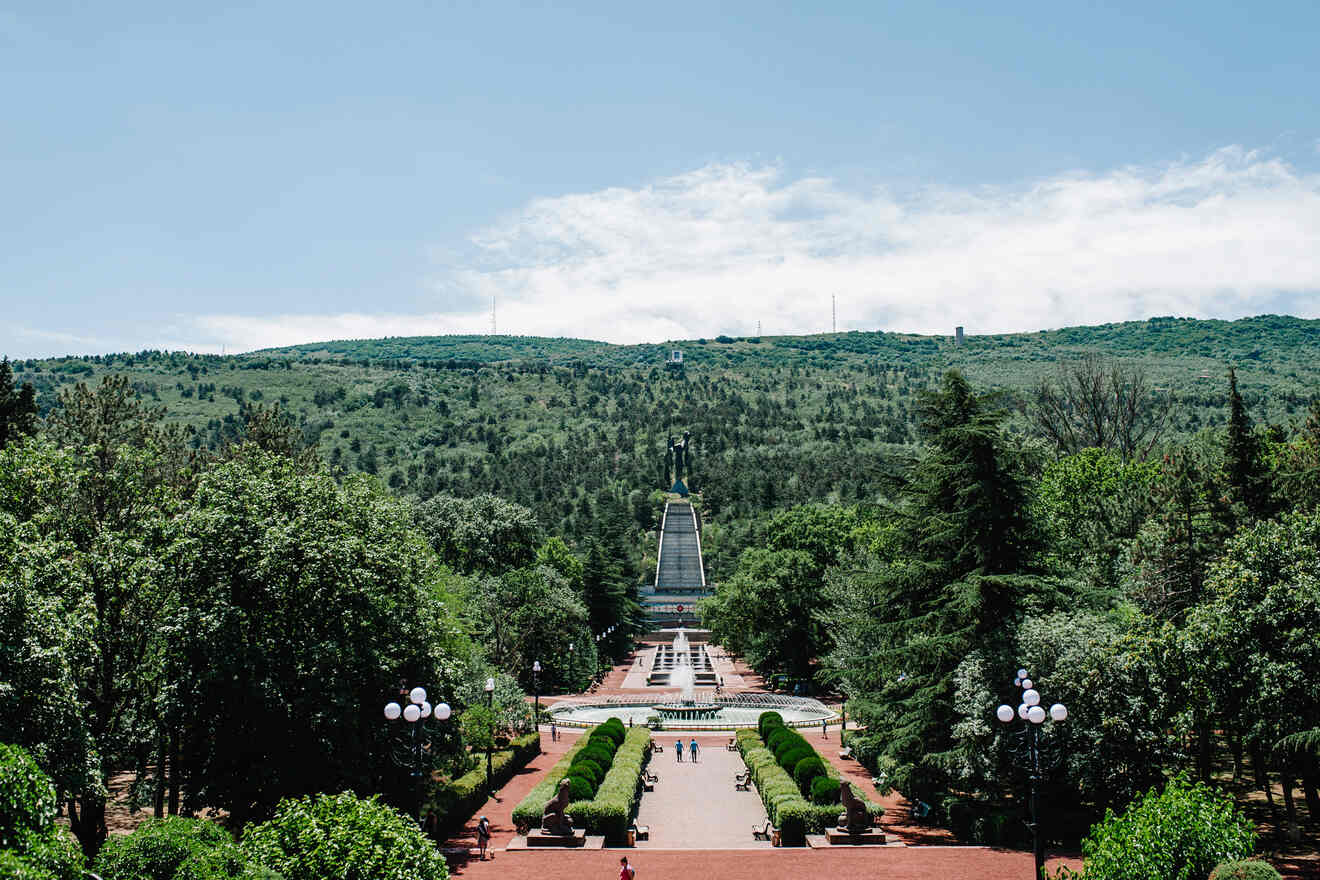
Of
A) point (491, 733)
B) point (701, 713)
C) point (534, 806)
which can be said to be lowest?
point (701, 713)

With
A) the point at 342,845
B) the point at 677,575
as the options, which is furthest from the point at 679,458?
the point at 342,845

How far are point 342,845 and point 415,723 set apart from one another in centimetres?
710

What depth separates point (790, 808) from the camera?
22672 mm

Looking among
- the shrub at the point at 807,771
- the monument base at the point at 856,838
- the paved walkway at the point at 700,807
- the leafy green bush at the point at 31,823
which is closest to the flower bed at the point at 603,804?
the paved walkway at the point at 700,807

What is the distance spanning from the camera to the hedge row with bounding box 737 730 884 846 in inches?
886

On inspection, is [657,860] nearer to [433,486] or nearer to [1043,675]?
[1043,675]

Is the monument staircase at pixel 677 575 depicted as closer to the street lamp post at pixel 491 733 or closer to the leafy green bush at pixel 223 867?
the street lamp post at pixel 491 733

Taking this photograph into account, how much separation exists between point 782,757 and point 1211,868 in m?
18.3

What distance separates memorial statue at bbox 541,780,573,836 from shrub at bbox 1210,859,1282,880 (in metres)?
15.2

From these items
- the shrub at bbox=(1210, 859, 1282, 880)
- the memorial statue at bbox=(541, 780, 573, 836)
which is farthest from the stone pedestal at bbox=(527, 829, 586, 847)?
the shrub at bbox=(1210, 859, 1282, 880)

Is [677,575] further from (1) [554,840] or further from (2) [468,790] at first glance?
(1) [554,840]

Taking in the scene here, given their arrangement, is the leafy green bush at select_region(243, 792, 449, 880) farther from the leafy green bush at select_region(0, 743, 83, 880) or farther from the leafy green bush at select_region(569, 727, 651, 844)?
the leafy green bush at select_region(569, 727, 651, 844)

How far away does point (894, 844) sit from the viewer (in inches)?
870

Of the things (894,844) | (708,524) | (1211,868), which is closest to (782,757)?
(894,844)
